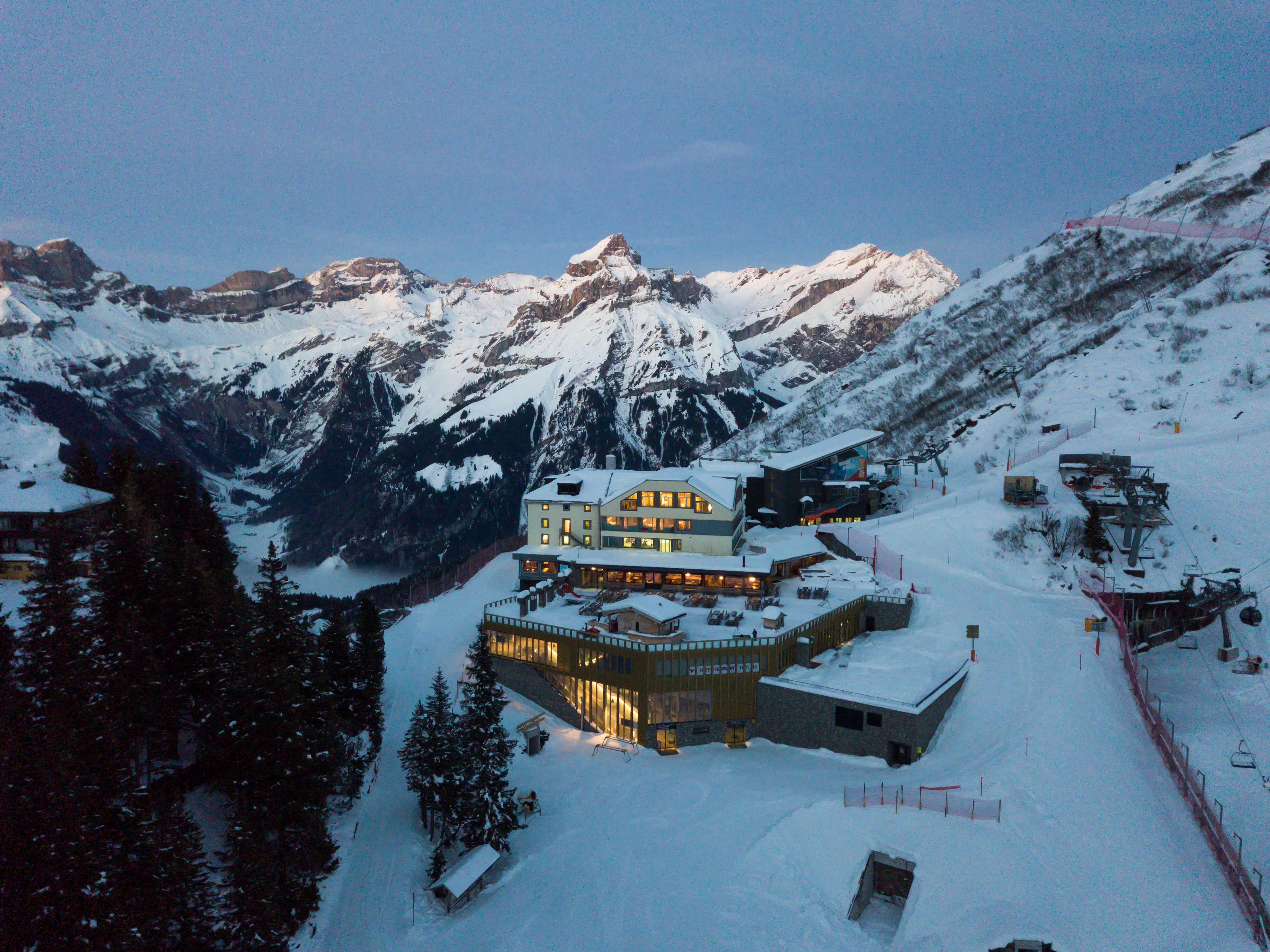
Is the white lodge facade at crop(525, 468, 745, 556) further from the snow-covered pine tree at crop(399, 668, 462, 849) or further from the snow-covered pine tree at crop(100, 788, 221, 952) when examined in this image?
the snow-covered pine tree at crop(100, 788, 221, 952)

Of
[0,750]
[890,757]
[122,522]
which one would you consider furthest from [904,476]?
[0,750]

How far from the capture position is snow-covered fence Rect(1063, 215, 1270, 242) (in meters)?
80.3

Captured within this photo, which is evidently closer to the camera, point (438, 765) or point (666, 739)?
point (438, 765)

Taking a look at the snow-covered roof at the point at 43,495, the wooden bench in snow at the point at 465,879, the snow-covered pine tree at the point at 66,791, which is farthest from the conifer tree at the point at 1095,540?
the snow-covered roof at the point at 43,495

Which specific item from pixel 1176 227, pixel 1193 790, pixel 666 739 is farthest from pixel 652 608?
pixel 1176 227

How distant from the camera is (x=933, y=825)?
2594cm

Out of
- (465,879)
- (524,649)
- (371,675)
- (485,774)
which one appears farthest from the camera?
(524,649)

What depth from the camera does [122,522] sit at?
3303 cm

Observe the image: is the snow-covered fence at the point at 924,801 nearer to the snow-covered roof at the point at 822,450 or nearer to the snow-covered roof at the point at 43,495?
the snow-covered roof at the point at 822,450

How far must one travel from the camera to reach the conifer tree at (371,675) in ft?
111

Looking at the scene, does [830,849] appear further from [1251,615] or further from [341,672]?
[1251,615]

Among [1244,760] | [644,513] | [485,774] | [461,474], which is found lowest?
[485,774]

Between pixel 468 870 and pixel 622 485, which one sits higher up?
pixel 622 485

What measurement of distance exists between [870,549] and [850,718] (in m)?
19.5
